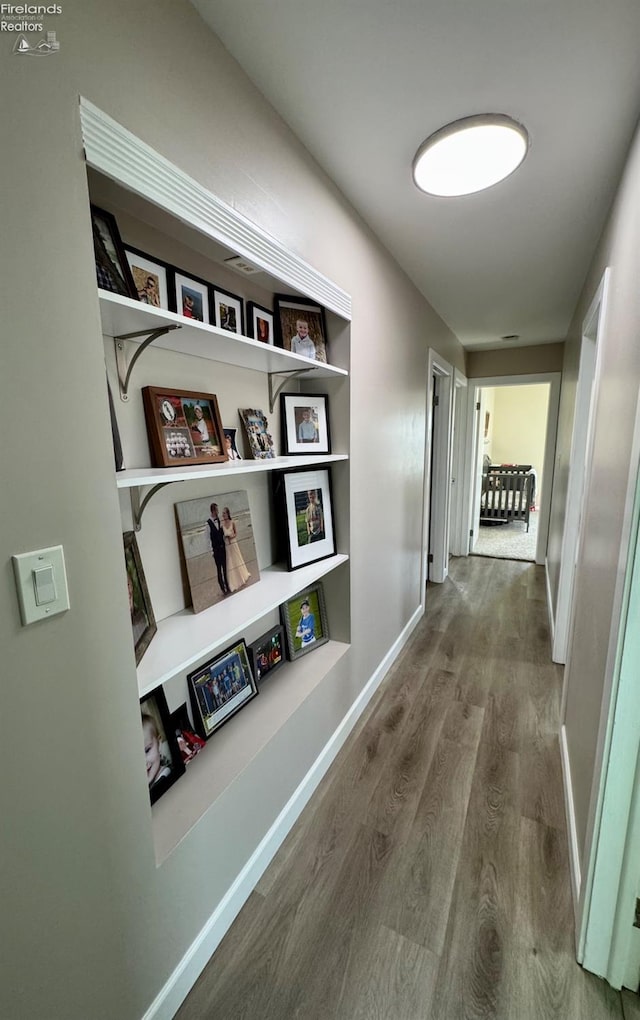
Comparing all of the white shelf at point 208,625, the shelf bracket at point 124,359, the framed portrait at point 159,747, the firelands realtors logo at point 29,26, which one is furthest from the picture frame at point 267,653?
the firelands realtors logo at point 29,26

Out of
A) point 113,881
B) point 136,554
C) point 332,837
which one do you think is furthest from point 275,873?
point 136,554

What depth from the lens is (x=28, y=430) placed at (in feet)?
2.21

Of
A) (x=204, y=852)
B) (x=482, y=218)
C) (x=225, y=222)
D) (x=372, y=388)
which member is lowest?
(x=204, y=852)

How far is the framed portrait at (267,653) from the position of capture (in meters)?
1.64

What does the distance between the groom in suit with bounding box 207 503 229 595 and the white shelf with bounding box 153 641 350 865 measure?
477mm

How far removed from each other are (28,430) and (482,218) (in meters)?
2.01

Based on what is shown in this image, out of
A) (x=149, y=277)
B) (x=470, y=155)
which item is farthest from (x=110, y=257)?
(x=470, y=155)

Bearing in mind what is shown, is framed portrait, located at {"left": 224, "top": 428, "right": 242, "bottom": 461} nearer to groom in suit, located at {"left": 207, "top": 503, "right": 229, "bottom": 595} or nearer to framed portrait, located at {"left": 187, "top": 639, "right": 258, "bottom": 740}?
groom in suit, located at {"left": 207, "top": 503, "right": 229, "bottom": 595}

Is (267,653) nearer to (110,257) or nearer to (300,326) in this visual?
Result: (300,326)

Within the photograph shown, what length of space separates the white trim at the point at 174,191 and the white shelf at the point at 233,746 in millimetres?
1476

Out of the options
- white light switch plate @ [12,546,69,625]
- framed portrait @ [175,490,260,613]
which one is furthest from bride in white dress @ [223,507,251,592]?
white light switch plate @ [12,546,69,625]

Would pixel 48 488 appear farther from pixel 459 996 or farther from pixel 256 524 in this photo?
pixel 459 996

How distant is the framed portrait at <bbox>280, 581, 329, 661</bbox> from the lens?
Result: 182cm

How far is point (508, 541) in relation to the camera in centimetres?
565
